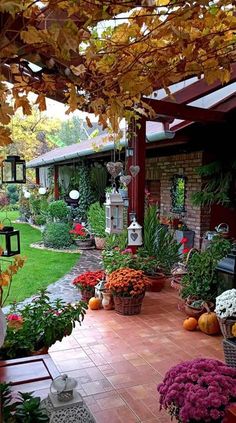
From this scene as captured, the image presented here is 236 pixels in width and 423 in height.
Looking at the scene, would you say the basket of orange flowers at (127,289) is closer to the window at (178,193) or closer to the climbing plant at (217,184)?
the climbing plant at (217,184)

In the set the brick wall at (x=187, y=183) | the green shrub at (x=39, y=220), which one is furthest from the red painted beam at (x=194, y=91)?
the green shrub at (x=39, y=220)

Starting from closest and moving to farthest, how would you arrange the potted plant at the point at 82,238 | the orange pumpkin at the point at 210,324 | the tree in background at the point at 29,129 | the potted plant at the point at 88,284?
the orange pumpkin at the point at 210,324 → the potted plant at the point at 88,284 → the potted plant at the point at 82,238 → the tree in background at the point at 29,129

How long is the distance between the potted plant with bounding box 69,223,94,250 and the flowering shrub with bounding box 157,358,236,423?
7.23 m

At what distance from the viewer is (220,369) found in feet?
6.38

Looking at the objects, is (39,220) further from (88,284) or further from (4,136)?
(4,136)

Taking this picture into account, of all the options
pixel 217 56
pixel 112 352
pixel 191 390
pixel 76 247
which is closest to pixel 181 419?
pixel 191 390

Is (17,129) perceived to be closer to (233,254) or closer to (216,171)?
(216,171)

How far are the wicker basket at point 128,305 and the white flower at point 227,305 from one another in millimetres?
1103

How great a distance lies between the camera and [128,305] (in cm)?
401

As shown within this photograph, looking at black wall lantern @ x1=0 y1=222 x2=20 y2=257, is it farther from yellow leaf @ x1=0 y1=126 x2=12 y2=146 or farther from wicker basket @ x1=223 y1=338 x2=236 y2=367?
wicker basket @ x1=223 y1=338 x2=236 y2=367

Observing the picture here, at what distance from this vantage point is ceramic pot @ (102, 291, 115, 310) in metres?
4.19

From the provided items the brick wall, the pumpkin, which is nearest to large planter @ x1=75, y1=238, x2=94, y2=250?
the brick wall

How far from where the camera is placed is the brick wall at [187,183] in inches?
256

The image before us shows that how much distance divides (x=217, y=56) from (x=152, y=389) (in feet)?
7.10
